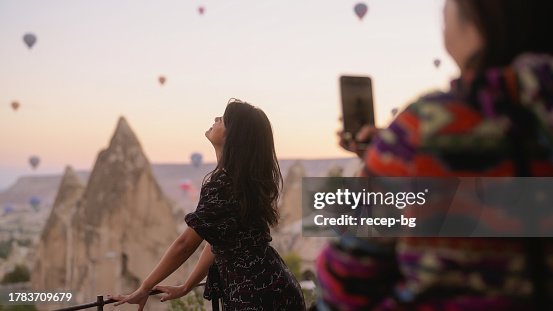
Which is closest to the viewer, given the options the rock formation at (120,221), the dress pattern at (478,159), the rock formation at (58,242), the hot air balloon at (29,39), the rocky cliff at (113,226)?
the dress pattern at (478,159)

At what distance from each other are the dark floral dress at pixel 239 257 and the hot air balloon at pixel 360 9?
83.0ft

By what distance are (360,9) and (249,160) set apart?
83.0 feet

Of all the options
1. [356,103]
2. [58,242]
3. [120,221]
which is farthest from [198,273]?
[58,242]

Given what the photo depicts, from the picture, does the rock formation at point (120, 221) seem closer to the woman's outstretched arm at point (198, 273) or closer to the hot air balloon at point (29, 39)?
the hot air balloon at point (29, 39)

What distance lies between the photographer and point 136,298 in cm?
276

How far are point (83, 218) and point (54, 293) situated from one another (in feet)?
131

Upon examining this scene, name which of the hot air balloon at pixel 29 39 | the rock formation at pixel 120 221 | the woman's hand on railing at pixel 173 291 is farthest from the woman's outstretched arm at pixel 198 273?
the rock formation at pixel 120 221

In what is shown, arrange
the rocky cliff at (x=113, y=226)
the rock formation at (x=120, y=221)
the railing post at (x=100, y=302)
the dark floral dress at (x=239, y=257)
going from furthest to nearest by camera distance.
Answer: the rocky cliff at (x=113, y=226)
the rock formation at (x=120, y=221)
the railing post at (x=100, y=302)
the dark floral dress at (x=239, y=257)

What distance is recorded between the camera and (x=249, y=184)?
2740 mm

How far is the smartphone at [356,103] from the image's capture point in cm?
161

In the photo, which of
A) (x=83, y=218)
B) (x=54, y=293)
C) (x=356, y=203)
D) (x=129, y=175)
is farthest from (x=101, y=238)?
(x=356, y=203)

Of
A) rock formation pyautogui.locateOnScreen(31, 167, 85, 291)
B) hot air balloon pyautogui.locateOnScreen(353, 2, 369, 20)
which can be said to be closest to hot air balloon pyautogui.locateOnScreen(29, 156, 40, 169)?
rock formation pyautogui.locateOnScreen(31, 167, 85, 291)

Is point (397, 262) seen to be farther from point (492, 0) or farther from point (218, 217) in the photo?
point (218, 217)

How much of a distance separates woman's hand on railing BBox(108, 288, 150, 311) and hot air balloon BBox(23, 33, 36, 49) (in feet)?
117
